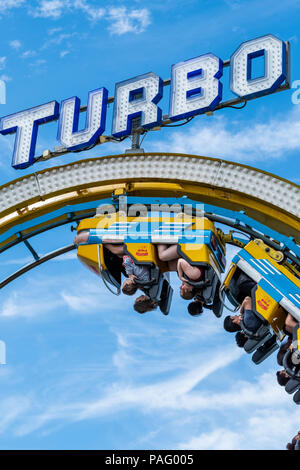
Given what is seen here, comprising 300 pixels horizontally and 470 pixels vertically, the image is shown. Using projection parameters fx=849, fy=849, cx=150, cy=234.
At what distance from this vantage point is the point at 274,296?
11.7 m

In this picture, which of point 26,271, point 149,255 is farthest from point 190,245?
point 26,271

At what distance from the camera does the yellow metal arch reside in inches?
485

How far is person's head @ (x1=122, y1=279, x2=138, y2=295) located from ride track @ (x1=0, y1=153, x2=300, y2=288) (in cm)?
131

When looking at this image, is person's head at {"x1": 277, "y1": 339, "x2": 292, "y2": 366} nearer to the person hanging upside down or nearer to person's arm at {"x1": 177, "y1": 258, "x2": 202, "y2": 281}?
the person hanging upside down

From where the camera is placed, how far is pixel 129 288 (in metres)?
12.4

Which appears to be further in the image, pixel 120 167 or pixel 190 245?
pixel 120 167

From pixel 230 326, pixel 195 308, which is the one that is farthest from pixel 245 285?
pixel 195 308

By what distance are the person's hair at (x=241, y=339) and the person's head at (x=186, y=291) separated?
0.88m
